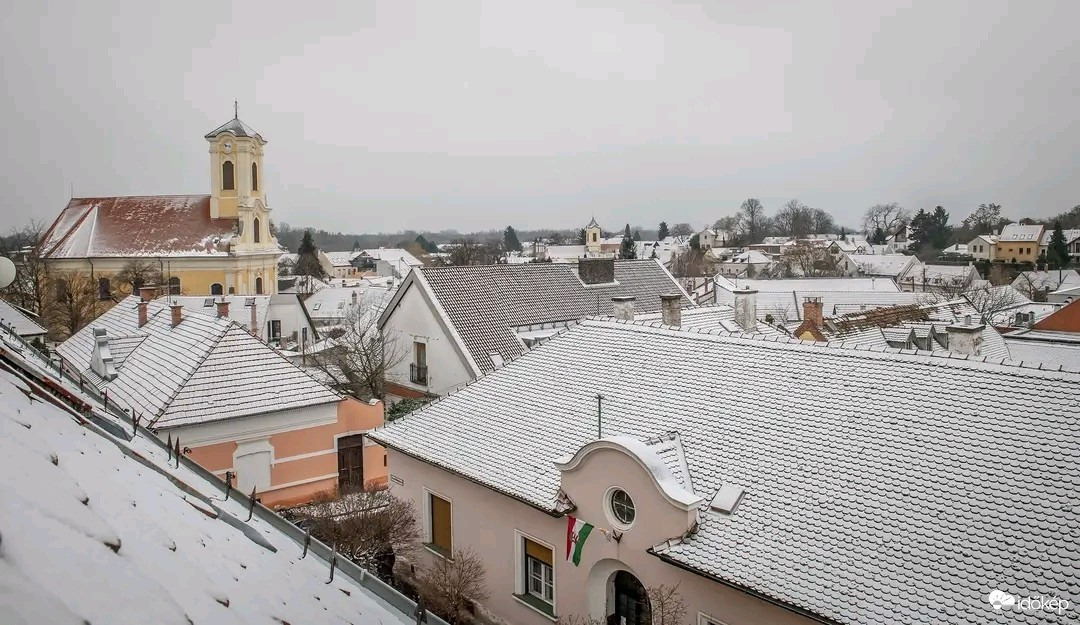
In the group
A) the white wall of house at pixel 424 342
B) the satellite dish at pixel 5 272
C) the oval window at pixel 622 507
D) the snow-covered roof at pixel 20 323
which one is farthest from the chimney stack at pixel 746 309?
the snow-covered roof at pixel 20 323

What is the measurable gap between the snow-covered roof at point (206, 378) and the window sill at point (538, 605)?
7.91 meters

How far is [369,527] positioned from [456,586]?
230cm

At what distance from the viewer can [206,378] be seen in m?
16.2

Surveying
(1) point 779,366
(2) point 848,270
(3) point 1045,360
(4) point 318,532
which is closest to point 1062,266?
(2) point 848,270

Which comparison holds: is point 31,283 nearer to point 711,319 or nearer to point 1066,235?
point 711,319

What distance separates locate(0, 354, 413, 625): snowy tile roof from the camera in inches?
73.0

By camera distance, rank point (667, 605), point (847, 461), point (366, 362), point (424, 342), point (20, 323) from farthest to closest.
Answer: point (366, 362) → point (424, 342) → point (20, 323) → point (847, 461) → point (667, 605)

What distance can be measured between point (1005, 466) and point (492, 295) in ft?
54.8

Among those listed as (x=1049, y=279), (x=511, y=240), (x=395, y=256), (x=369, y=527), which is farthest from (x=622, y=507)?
(x=511, y=240)

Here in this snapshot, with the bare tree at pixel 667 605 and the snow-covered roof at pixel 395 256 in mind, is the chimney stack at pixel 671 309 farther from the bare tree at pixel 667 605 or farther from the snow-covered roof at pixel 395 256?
the snow-covered roof at pixel 395 256

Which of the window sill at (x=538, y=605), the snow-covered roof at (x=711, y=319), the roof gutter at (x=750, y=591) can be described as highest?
the snow-covered roof at (x=711, y=319)

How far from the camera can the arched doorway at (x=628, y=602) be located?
9672mm

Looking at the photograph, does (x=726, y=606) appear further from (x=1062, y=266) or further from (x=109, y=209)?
(x=1062, y=266)

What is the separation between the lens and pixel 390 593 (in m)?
4.83
